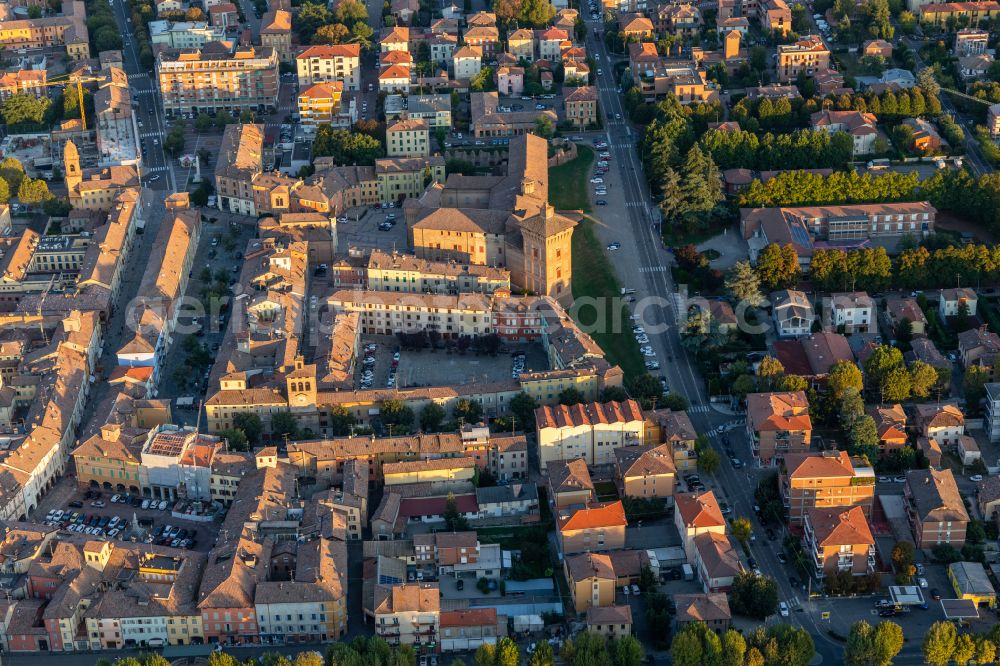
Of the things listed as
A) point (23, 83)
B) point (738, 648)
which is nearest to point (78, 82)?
point (23, 83)

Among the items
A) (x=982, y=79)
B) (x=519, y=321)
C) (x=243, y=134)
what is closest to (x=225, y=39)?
(x=243, y=134)

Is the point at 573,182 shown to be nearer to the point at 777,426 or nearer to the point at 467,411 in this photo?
the point at 467,411

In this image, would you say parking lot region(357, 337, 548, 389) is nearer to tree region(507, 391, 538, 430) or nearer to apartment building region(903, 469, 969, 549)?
tree region(507, 391, 538, 430)

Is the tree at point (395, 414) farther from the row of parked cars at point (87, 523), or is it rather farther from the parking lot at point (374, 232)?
the parking lot at point (374, 232)

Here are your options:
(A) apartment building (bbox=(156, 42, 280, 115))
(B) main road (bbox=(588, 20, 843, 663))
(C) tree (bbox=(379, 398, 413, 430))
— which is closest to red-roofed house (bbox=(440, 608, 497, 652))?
(B) main road (bbox=(588, 20, 843, 663))

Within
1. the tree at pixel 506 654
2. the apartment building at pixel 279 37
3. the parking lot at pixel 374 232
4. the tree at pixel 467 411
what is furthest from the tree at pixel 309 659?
the apartment building at pixel 279 37

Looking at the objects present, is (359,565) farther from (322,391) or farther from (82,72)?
(82,72)
